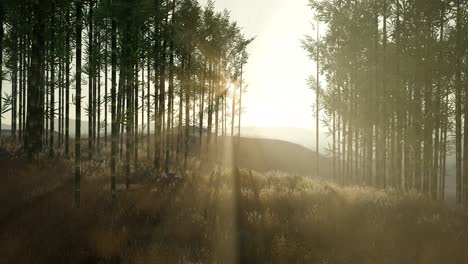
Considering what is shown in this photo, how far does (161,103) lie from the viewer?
15453 mm

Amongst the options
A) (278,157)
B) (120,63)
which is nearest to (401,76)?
(120,63)

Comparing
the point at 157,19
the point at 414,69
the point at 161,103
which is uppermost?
the point at 157,19

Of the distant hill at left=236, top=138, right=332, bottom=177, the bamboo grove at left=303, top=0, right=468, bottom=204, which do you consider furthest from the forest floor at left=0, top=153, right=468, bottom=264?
the distant hill at left=236, top=138, right=332, bottom=177

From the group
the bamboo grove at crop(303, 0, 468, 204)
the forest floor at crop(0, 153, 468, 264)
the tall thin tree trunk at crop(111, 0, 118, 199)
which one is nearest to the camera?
the forest floor at crop(0, 153, 468, 264)

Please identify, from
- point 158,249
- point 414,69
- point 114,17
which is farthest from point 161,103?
point 414,69

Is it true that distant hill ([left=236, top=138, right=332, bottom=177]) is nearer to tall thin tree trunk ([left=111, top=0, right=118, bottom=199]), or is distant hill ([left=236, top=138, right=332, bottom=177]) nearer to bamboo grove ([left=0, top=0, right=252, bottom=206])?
bamboo grove ([left=0, top=0, right=252, bottom=206])

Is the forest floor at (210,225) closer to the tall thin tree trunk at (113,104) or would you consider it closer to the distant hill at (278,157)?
the tall thin tree trunk at (113,104)

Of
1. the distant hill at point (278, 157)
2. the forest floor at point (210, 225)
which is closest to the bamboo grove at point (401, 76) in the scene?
the forest floor at point (210, 225)

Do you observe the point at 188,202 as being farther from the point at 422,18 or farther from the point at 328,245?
the point at 422,18

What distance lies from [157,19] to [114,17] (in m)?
4.66

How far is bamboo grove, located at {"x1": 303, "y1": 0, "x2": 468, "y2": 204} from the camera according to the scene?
1620 centimetres

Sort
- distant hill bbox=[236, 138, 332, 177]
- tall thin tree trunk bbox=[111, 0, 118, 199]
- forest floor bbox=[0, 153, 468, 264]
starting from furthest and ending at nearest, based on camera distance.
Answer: distant hill bbox=[236, 138, 332, 177], tall thin tree trunk bbox=[111, 0, 118, 199], forest floor bbox=[0, 153, 468, 264]

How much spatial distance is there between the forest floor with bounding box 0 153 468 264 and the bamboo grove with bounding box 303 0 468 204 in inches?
231

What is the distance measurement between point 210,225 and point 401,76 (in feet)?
47.6
